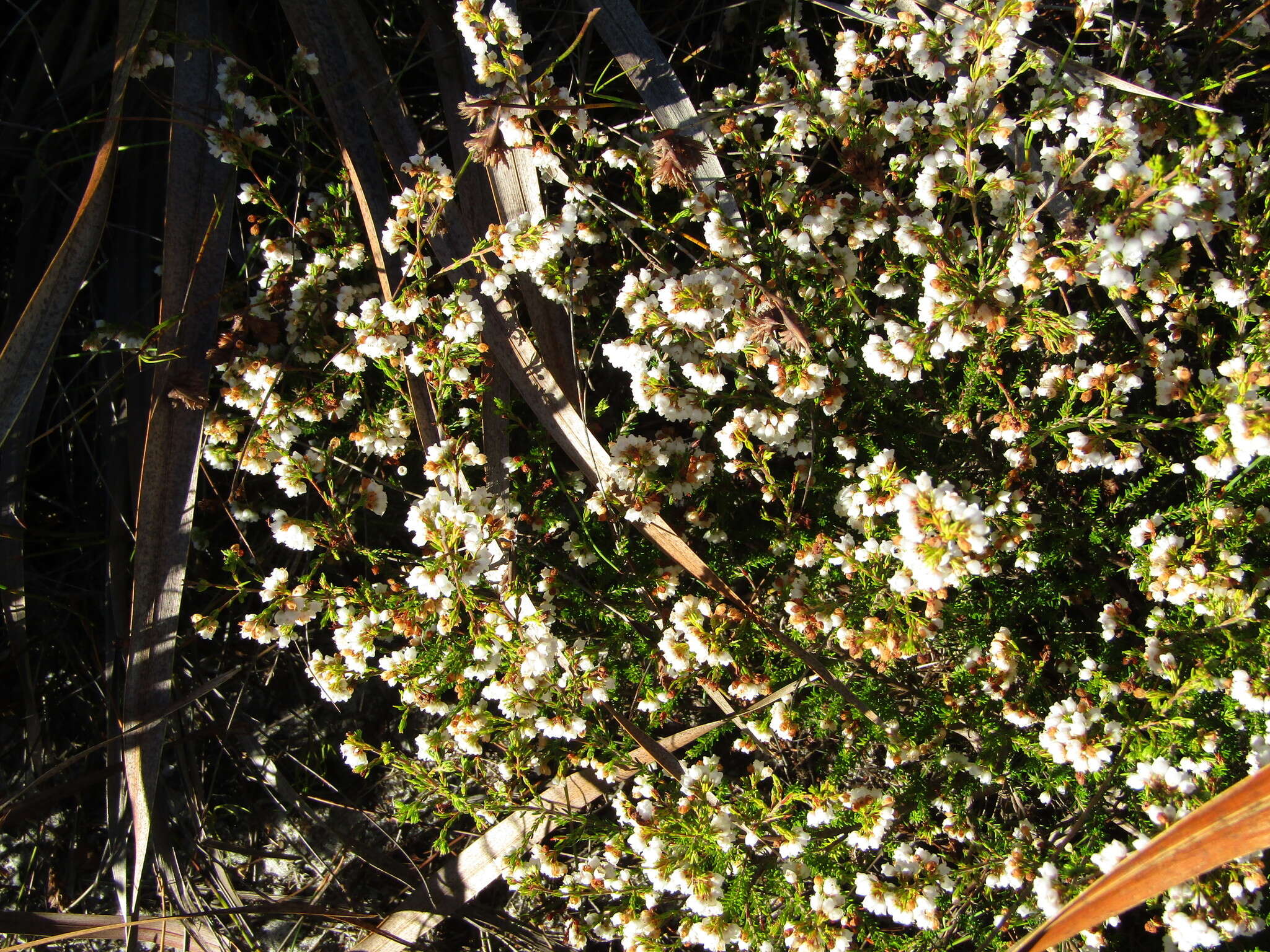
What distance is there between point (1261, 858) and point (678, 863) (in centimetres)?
214

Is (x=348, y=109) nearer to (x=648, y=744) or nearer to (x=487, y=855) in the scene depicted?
(x=648, y=744)

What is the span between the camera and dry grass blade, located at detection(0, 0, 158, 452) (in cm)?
314

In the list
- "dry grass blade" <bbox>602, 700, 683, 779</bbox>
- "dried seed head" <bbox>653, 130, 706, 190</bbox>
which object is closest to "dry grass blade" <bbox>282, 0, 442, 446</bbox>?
"dried seed head" <bbox>653, 130, 706, 190</bbox>

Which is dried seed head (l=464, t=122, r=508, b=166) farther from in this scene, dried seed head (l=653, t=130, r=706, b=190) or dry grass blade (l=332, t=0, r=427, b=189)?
dry grass blade (l=332, t=0, r=427, b=189)

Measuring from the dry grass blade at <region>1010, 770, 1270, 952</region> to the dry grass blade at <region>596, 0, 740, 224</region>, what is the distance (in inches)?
105

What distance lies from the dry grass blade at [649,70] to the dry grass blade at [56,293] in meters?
1.92

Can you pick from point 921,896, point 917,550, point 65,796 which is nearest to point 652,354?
point 917,550

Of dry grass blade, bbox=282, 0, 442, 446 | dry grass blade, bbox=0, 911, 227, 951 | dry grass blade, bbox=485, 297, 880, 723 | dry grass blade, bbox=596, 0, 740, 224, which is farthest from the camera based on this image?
dry grass blade, bbox=0, 911, 227, 951

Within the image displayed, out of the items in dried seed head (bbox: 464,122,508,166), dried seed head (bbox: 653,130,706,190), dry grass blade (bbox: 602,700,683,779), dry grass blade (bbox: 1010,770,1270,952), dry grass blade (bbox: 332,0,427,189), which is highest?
dry grass blade (bbox: 332,0,427,189)

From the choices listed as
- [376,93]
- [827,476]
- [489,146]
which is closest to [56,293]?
[376,93]

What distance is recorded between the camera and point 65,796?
162 inches

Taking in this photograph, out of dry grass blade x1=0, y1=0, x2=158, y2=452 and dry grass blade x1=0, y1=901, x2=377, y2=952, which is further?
dry grass blade x1=0, y1=901, x2=377, y2=952

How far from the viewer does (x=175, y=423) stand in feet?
11.7

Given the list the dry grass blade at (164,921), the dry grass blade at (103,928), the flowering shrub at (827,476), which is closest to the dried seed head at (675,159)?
the flowering shrub at (827,476)
